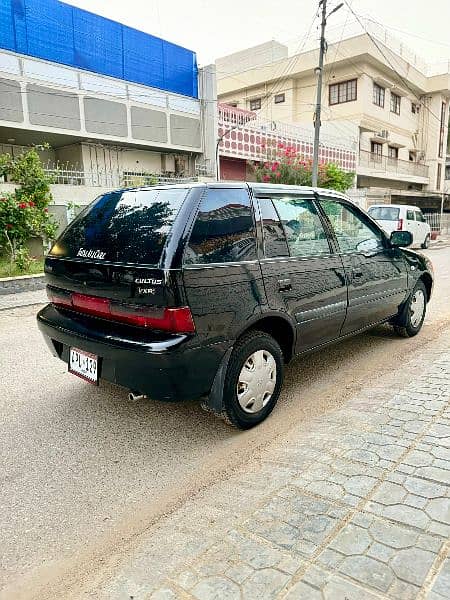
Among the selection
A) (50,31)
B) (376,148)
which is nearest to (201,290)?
(50,31)

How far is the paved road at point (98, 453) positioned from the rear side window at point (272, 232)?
4.13 feet

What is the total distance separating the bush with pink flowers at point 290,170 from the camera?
740 inches

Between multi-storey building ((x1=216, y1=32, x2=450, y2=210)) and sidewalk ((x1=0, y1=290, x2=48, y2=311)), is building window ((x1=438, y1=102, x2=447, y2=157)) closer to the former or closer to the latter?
multi-storey building ((x1=216, y1=32, x2=450, y2=210))

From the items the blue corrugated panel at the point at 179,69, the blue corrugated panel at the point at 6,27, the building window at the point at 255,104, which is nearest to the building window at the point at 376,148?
the building window at the point at 255,104

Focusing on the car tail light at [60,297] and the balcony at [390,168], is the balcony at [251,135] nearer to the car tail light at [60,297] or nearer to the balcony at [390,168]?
the balcony at [390,168]

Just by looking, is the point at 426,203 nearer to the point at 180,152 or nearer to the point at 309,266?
the point at 180,152

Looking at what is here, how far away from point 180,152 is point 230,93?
51.6 ft

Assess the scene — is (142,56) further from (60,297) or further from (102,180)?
(60,297)

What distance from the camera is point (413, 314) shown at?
5.12 metres

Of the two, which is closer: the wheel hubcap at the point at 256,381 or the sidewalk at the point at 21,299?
the wheel hubcap at the point at 256,381

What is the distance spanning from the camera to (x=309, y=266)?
3.49 metres

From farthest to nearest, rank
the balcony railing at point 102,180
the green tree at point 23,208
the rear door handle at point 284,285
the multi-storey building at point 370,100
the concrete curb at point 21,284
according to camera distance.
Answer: the multi-storey building at point 370,100 < the balcony railing at point 102,180 < the green tree at point 23,208 < the concrete curb at point 21,284 < the rear door handle at point 284,285

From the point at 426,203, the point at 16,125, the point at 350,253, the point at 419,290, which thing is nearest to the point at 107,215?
the point at 350,253

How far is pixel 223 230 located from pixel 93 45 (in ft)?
54.4
